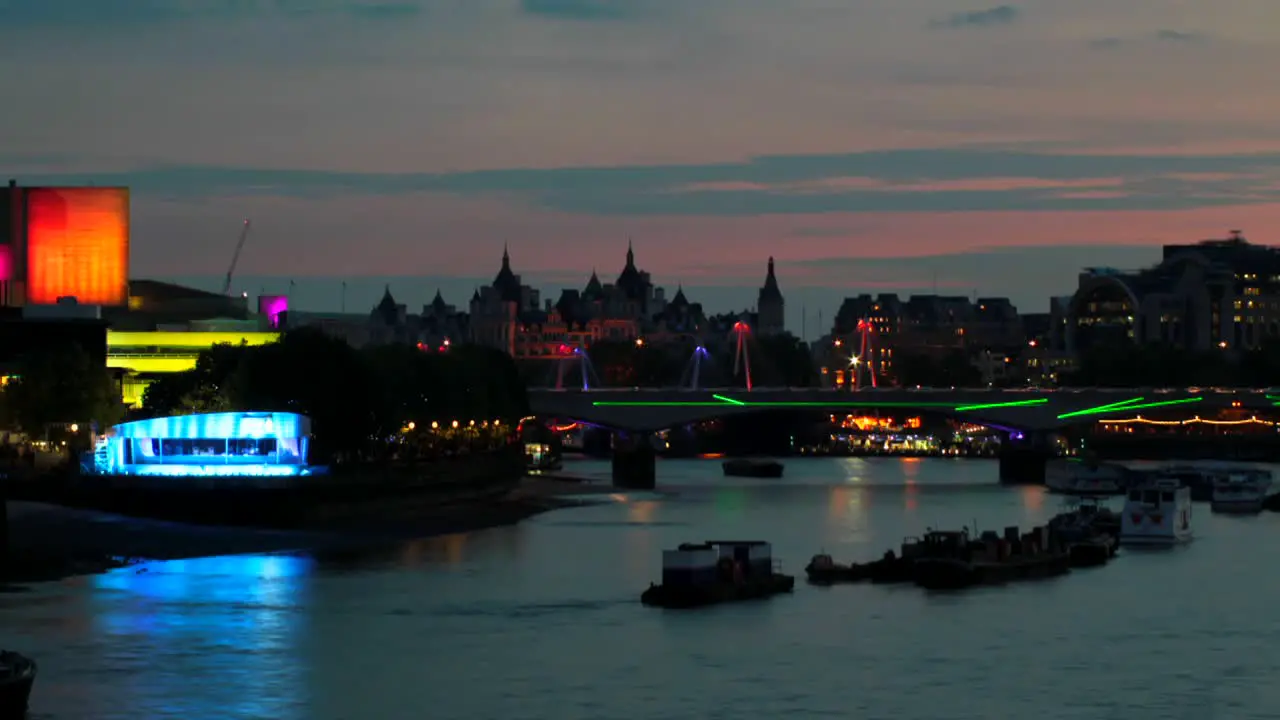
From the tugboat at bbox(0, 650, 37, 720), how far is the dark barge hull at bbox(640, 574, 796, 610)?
886 inches

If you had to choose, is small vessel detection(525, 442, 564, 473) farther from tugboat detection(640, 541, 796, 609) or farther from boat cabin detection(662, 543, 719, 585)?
boat cabin detection(662, 543, 719, 585)

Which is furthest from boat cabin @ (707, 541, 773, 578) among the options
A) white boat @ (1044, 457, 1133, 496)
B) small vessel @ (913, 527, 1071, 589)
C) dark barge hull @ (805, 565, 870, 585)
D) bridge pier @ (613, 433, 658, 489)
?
bridge pier @ (613, 433, 658, 489)

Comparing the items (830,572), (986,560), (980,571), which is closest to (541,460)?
(986,560)

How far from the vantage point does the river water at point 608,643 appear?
51719 millimetres

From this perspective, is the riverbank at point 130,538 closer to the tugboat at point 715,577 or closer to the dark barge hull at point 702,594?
the dark barge hull at point 702,594

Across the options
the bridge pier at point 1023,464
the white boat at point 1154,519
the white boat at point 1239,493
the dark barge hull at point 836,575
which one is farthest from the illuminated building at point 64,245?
the dark barge hull at point 836,575

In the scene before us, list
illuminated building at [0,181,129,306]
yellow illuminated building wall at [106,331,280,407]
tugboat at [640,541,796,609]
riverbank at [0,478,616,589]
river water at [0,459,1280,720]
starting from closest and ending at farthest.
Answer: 1. river water at [0,459,1280,720]
2. tugboat at [640,541,796,609]
3. riverbank at [0,478,616,589]
4. yellow illuminated building wall at [106,331,280,407]
5. illuminated building at [0,181,129,306]

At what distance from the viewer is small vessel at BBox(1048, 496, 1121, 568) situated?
8194 centimetres

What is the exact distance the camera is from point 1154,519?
9056 cm

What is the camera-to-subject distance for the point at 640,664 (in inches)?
2223

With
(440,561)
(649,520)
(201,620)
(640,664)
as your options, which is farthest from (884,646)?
(649,520)

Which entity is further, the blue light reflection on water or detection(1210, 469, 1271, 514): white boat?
detection(1210, 469, 1271, 514): white boat

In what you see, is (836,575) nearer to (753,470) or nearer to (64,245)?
(753,470)

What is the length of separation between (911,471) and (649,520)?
65.1 m
